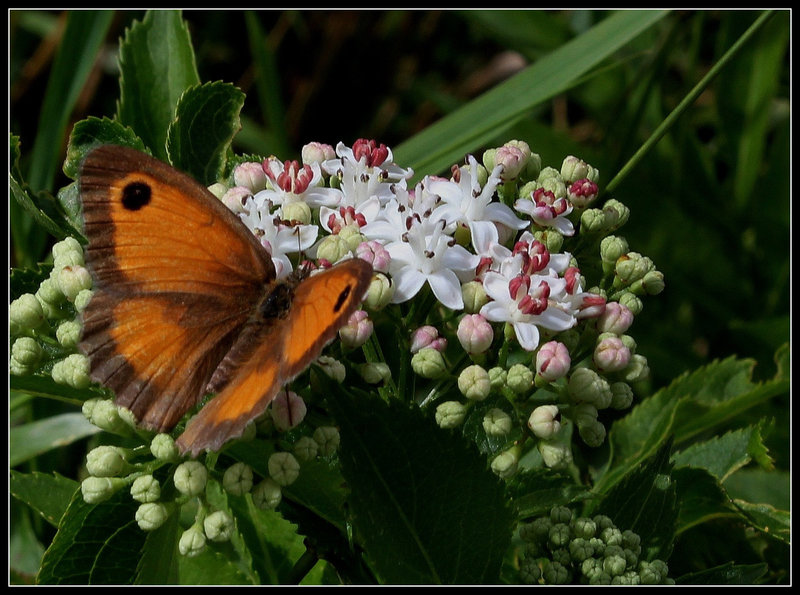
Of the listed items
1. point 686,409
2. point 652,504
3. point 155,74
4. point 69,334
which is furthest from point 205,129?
point 686,409

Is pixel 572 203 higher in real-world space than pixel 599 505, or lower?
higher

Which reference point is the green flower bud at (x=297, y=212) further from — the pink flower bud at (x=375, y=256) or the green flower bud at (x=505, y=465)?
the green flower bud at (x=505, y=465)

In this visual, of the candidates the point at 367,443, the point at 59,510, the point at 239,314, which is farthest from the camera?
the point at 59,510

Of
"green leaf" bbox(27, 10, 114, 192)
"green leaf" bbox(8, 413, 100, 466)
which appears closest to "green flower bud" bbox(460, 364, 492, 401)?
"green leaf" bbox(8, 413, 100, 466)

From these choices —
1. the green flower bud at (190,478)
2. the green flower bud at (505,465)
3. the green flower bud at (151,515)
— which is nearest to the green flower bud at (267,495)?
the green flower bud at (190,478)

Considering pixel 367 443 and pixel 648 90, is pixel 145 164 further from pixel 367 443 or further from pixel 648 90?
pixel 648 90

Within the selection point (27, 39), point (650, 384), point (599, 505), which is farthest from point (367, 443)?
point (27, 39)

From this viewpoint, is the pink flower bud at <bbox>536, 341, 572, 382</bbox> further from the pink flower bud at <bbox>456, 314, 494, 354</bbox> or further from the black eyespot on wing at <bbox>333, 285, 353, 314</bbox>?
the black eyespot on wing at <bbox>333, 285, 353, 314</bbox>
